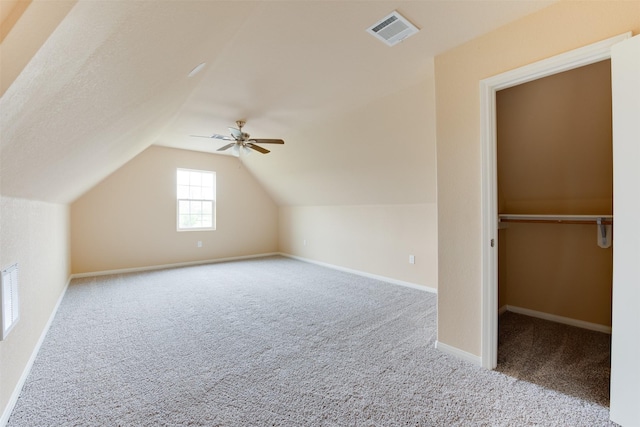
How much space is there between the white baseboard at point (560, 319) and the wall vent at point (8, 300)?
4152mm

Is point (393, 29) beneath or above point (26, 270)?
above

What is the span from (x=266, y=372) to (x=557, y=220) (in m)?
2.89

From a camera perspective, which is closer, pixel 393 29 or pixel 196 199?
pixel 393 29

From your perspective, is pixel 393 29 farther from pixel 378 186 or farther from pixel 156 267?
pixel 156 267

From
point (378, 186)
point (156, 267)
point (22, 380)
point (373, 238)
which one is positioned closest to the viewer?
point (22, 380)

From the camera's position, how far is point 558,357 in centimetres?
221

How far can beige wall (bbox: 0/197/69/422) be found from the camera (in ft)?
5.44

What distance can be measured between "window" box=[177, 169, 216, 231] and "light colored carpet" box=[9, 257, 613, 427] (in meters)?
2.59

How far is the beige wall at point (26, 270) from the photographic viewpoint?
166 centimetres

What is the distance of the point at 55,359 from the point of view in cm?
223

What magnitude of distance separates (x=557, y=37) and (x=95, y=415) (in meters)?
3.50

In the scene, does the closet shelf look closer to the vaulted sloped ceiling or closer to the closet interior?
the closet interior

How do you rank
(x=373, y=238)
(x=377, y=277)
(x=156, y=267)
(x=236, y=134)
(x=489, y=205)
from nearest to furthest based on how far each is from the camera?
(x=489, y=205) → (x=236, y=134) → (x=377, y=277) → (x=373, y=238) → (x=156, y=267)

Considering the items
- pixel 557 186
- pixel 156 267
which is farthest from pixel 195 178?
pixel 557 186
